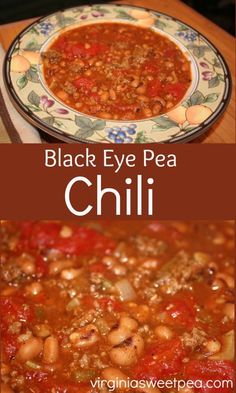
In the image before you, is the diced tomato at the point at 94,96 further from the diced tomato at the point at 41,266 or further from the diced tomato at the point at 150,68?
the diced tomato at the point at 41,266

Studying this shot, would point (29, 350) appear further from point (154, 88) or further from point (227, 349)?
point (154, 88)

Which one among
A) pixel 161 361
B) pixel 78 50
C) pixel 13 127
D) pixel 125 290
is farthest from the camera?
pixel 78 50

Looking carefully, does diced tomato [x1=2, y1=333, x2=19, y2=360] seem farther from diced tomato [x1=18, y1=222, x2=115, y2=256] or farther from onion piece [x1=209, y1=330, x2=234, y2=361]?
onion piece [x1=209, y1=330, x2=234, y2=361]

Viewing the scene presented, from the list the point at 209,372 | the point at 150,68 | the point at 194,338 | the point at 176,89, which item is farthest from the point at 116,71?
the point at 209,372

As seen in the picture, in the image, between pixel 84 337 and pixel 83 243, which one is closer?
pixel 84 337

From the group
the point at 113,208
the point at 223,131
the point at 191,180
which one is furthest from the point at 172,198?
the point at 223,131

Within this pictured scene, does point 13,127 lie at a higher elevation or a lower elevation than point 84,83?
lower
